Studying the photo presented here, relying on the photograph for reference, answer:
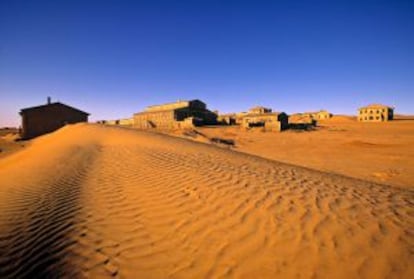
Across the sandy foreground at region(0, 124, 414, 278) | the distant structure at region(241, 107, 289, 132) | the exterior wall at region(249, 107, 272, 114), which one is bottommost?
the sandy foreground at region(0, 124, 414, 278)

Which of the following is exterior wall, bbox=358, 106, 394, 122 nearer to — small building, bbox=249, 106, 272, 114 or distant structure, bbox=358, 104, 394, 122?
distant structure, bbox=358, 104, 394, 122

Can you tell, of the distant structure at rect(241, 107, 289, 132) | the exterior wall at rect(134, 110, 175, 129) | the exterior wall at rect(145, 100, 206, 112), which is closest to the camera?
the distant structure at rect(241, 107, 289, 132)

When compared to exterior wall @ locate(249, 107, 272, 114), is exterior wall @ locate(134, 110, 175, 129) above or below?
below

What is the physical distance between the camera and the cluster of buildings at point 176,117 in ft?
98.9

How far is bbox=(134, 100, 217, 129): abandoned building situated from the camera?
131ft

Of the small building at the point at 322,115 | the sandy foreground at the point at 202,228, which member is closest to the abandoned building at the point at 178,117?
the sandy foreground at the point at 202,228

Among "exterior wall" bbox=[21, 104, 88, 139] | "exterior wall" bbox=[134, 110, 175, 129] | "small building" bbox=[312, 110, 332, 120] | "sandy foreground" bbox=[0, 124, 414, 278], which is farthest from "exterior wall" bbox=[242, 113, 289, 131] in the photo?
"sandy foreground" bbox=[0, 124, 414, 278]

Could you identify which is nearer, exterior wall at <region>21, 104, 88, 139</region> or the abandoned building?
exterior wall at <region>21, 104, 88, 139</region>

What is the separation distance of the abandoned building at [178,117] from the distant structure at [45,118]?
1421 centimetres

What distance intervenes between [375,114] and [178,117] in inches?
1818

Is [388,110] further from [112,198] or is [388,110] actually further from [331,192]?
[112,198]

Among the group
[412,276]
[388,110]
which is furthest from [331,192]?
[388,110]

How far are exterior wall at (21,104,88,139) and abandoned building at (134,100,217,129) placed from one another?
14.3 metres

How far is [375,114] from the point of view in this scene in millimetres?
54969
